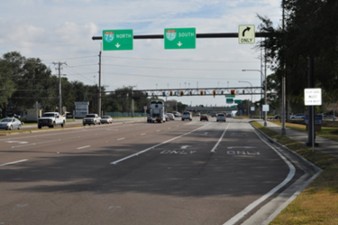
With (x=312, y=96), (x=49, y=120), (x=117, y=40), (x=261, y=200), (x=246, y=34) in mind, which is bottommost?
(x=261, y=200)

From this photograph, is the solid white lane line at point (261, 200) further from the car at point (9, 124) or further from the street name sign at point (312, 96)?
the car at point (9, 124)

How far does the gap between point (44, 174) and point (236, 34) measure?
595 inches

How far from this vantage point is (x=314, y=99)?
20891mm

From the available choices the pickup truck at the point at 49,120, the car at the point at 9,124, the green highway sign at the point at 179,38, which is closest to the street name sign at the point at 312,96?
the green highway sign at the point at 179,38

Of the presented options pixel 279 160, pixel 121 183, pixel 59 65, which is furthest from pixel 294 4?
pixel 59 65

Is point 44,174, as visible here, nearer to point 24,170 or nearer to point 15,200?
point 24,170

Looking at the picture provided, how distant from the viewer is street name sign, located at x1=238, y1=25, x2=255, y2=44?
1038 inches

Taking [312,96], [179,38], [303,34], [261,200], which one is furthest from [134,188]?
[179,38]

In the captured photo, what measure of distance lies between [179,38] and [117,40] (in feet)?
13.1

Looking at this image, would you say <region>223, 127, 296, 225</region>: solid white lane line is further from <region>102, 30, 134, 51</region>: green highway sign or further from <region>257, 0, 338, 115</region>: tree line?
<region>102, 30, 134, 51</region>: green highway sign

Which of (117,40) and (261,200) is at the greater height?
(117,40)

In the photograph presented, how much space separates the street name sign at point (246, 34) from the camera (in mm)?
26359

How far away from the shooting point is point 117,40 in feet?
109

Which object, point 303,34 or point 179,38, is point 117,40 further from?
point 303,34
